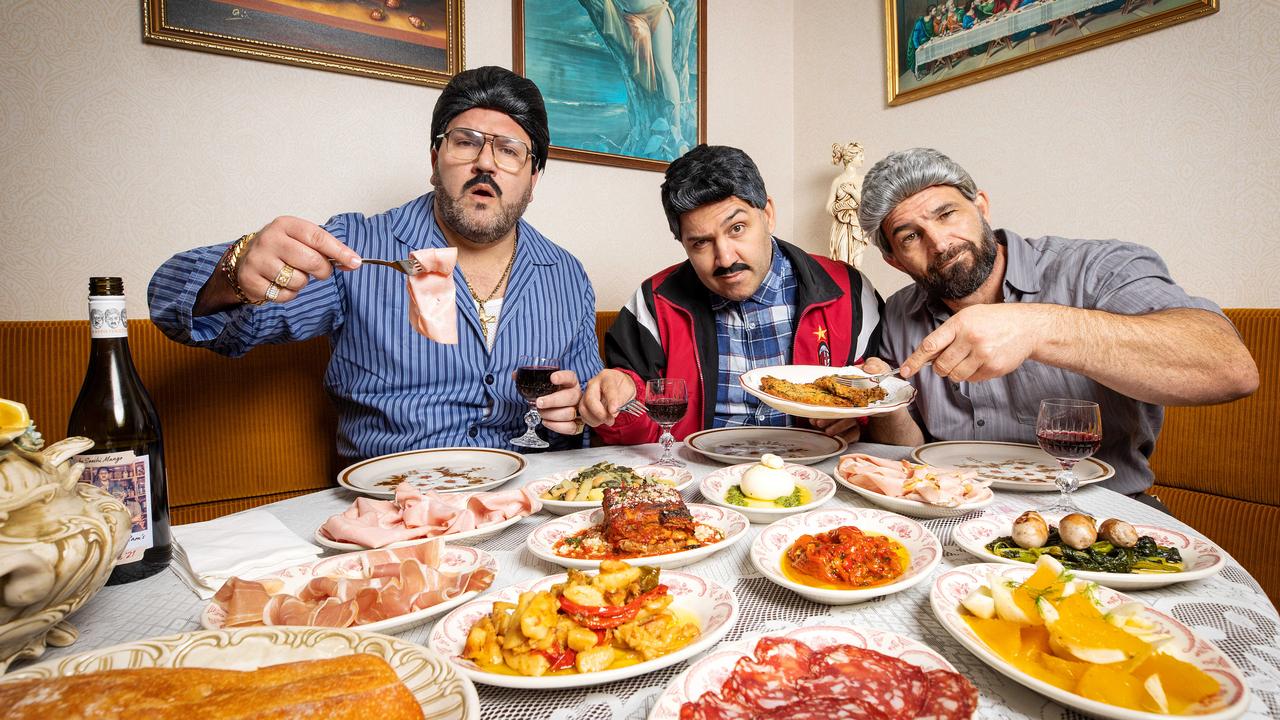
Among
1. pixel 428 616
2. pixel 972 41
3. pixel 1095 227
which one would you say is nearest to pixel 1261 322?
pixel 1095 227

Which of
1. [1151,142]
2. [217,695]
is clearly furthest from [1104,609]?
[1151,142]

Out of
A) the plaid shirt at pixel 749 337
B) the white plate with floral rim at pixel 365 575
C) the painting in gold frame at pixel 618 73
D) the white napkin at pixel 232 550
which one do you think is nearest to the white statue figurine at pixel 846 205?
the painting in gold frame at pixel 618 73

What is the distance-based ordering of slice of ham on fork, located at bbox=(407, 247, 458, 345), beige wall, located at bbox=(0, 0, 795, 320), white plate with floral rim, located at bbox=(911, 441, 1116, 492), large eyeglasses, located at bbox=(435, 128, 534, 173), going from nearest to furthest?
white plate with floral rim, located at bbox=(911, 441, 1116, 492) → slice of ham on fork, located at bbox=(407, 247, 458, 345) → large eyeglasses, located at bbox=(435, 128, 534, 173) → beige wall, located at bbox=(0, 0, 795, 320)

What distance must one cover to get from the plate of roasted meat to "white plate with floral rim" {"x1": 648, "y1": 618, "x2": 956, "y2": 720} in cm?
31

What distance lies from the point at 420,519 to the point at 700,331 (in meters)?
1.80

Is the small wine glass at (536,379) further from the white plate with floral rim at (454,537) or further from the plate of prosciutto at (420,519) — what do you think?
the white plate with floral rim at (454,537)

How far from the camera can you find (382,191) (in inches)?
141

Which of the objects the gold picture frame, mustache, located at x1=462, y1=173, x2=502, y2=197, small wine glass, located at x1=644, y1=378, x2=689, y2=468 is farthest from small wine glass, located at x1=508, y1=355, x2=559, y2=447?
the gold picture frame

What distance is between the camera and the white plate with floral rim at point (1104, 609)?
2.29 feet

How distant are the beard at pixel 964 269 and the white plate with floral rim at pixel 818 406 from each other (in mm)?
487

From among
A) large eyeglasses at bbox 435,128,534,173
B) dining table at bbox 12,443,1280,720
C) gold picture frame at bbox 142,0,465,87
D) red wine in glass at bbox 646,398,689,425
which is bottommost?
dining table at bbox 12,443,1280,720

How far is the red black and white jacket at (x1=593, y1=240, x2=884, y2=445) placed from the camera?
286 cm

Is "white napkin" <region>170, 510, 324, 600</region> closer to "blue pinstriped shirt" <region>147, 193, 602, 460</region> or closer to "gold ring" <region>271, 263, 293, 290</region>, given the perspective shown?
"gold ring" <region>271, 263, 293, 290</region>

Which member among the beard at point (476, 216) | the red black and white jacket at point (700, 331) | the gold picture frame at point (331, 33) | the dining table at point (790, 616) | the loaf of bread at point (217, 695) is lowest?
the dining table at point (790, 616)
